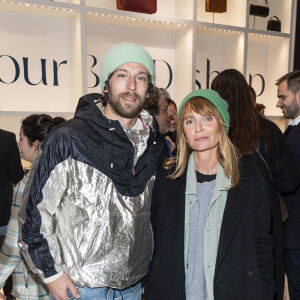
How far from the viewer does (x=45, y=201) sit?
1185 mm

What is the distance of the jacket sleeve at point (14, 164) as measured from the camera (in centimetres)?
230

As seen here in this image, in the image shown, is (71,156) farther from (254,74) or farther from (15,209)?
(254,74)

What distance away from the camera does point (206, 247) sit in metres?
1.25

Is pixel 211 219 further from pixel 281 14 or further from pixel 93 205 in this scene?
pixel 281 14

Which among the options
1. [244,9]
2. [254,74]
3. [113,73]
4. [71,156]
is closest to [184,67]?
[244,9]

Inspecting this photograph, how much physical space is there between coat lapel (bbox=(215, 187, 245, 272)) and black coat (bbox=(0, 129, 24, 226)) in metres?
1.62

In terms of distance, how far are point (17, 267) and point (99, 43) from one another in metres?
1.97

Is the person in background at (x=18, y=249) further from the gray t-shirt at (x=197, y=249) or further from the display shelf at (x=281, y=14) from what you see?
the display shelf at (x=281, y=14)

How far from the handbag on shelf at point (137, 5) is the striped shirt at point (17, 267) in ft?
5.61

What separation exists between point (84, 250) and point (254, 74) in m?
3.05

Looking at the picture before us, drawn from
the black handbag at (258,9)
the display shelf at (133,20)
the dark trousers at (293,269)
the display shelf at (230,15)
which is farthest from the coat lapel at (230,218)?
the black handbag at (258,9)

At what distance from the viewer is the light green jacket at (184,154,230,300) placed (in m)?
1.25

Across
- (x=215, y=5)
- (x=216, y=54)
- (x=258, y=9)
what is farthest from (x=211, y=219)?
(x=258, y=9)

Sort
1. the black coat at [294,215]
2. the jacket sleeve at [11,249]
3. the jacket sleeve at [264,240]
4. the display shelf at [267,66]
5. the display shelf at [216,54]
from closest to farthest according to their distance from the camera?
the jacket sleeve at [264,240]
the jacket sleeve at [11,249]
the black coat at [294,215]
the display shelf at [216,54]
the display shelf at [267,66]
